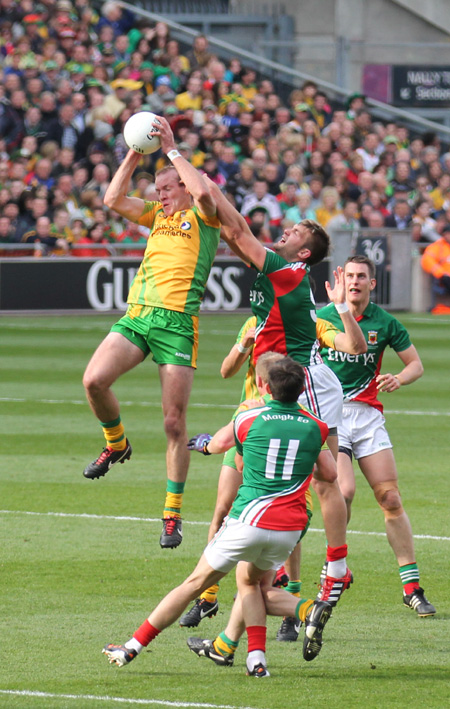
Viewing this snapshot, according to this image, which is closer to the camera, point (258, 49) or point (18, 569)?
point (18, 569)

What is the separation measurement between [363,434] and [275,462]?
219cm

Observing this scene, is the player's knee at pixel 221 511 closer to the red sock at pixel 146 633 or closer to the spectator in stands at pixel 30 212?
the red sock at pixel 146 633

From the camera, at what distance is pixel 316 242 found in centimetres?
726

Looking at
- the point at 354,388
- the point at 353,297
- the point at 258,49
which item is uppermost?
the point at 258,49

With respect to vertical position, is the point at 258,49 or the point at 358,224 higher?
the point at 258,49

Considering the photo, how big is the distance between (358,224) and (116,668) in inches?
864

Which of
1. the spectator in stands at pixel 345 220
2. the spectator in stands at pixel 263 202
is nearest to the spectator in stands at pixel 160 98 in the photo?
the spectator in stands at pixel 263 202

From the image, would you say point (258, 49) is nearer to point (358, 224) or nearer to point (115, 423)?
point (358, 224)

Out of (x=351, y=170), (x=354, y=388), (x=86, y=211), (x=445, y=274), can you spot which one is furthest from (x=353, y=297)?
(x=351, y=170)

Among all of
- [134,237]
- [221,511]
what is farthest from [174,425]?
[134,237]

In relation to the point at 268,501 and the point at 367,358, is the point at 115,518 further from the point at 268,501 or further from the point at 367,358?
the point at 268,501

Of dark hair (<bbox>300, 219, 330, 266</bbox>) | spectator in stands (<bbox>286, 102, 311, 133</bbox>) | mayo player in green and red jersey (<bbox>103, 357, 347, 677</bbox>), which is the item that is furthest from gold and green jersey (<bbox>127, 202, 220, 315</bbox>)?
spectator in stands (<bbox>286, 102, 311, 133</bbox>)

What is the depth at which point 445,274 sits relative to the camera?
27.2 metres

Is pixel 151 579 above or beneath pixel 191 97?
beneath
